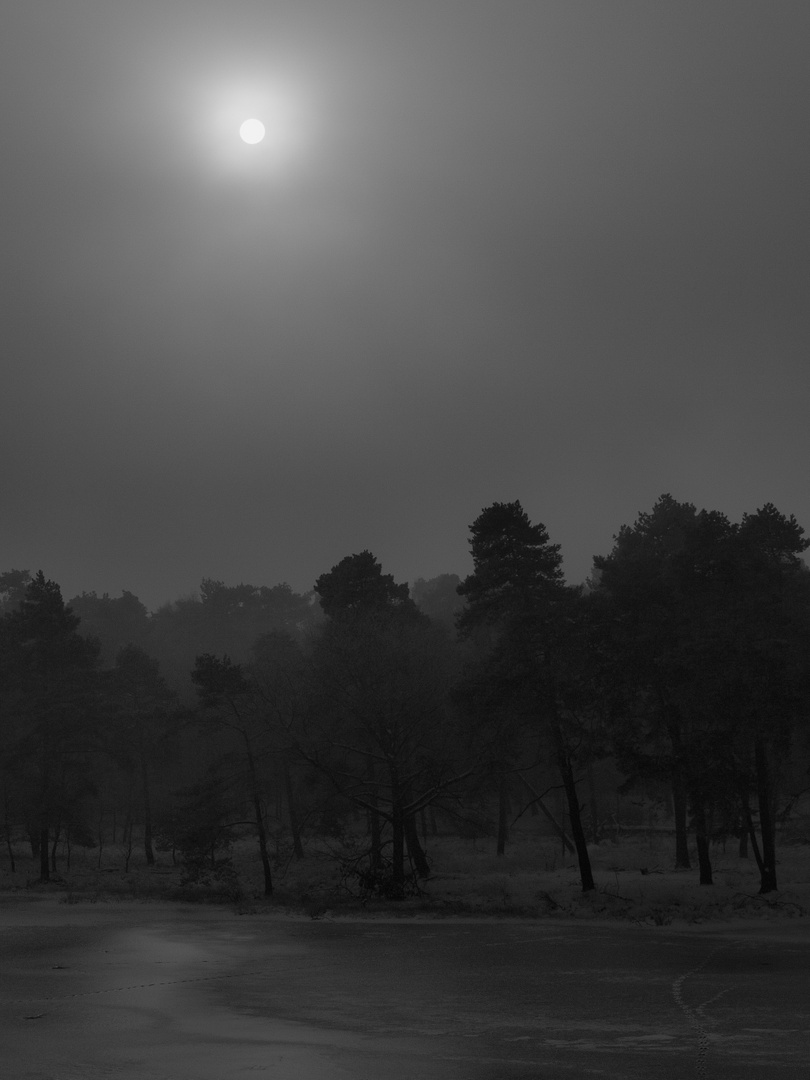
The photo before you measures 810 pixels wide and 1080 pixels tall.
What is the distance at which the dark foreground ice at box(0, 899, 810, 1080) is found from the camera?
38.7 feet

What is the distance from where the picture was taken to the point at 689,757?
31156 mm

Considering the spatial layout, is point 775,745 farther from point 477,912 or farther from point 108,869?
point 108,869

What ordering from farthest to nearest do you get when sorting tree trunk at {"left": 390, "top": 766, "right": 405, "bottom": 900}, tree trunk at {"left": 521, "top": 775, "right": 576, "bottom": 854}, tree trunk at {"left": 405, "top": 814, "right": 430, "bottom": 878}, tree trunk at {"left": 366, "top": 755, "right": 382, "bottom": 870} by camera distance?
tree trunk at {"left": 405, "top": 814, "right": 430, "bottom": 878} < tree trunk at {"left": 366, "top": 755, "right": 382, "bottom": 870} < tree trunk at {"left": 390, "top": 766, "right": 405, "bottom": 900} < tree trunk at {"left": 521, "top": 775, "right": 576, "bottom": 854}

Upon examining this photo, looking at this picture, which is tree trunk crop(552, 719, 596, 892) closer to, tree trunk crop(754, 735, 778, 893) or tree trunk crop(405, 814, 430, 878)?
tree trunk crop(754, 735, 778, 893)

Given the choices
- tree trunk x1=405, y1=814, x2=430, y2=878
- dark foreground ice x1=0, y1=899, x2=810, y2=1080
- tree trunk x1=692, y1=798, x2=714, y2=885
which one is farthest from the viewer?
tree trunk x1=405, y1=814, x2=430, y2=878

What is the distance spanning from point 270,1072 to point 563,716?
82.9 feet

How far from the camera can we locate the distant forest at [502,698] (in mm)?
30875

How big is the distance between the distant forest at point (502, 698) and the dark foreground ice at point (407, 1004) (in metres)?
6.39

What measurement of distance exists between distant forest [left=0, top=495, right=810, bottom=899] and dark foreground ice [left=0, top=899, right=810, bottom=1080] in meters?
6.39

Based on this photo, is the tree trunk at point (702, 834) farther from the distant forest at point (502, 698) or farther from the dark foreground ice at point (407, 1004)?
the dark foreground ice at point (407, 1004)

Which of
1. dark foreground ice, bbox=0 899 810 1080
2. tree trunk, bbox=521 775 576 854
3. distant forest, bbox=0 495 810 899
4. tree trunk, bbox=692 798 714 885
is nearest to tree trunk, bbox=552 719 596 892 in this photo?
distant forest, bbox=0 495 810 899

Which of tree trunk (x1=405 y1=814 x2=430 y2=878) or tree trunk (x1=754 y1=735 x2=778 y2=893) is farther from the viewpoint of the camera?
tree trunk (x1=405 y1=814 x2=430 y2=878)

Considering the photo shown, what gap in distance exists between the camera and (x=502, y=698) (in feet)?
116

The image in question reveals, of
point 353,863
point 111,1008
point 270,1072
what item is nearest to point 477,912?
point 353,863
